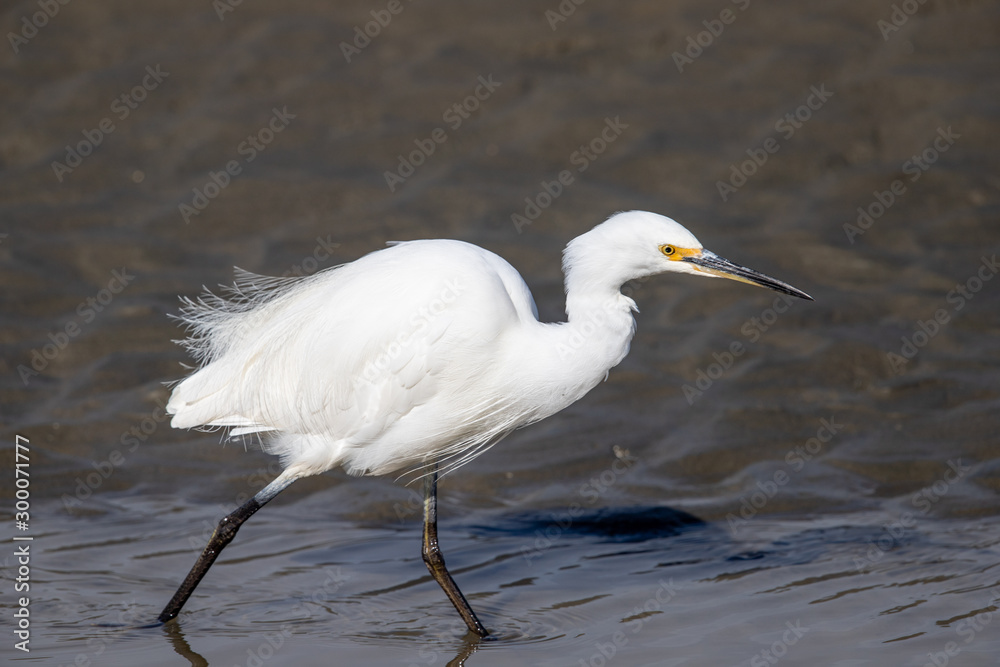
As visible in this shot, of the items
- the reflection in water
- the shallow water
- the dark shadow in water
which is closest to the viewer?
the reflection in water

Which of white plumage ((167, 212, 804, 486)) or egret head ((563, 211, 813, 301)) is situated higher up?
egret head ((563, 211, 813, 301))

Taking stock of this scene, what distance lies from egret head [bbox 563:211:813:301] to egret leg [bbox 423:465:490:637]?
4.65 ft

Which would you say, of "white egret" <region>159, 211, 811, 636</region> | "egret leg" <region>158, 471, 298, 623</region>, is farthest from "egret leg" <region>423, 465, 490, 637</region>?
"egret leg" <region>158, 471, 298, 623</region>

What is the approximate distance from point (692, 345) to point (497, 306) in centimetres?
308

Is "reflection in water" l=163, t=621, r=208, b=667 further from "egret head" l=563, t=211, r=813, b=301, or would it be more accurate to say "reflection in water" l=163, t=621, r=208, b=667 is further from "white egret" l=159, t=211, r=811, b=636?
"egret head" l=563, t=211, r=813, b=301

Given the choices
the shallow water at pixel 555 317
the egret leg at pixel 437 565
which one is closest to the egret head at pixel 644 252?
the egret leg at pixel 437 565

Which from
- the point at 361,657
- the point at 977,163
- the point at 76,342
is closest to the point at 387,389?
the point at 361,657

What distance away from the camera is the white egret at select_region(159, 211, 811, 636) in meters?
4.97

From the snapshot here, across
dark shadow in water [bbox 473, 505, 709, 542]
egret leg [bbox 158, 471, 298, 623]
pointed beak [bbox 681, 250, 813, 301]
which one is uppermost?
pointed beak [bbox 681, 250, 813, 301]

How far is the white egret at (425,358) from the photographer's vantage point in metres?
4.97

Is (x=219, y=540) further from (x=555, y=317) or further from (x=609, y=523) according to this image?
(x=555, y=317)

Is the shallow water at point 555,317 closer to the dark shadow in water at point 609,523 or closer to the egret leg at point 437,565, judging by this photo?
the dark shadow in water at point 609,523

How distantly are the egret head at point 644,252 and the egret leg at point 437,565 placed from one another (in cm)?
142

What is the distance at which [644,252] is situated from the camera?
16.1 ft
